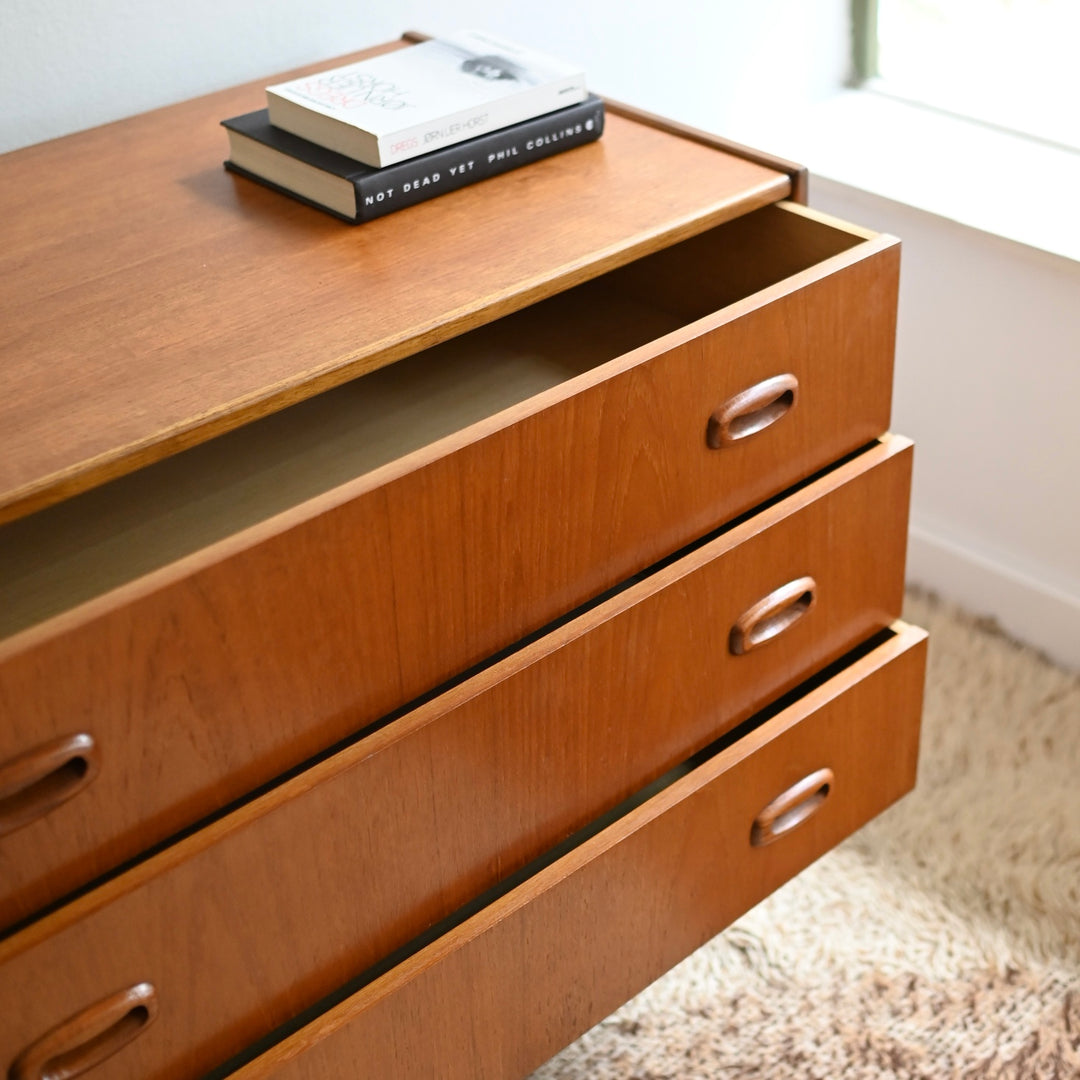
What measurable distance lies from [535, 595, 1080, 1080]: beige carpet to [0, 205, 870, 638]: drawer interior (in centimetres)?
59

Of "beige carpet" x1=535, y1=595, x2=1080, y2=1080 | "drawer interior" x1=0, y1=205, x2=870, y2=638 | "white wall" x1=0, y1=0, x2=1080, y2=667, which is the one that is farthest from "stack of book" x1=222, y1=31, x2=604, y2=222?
"beige carpet" x1=535, y1=595, x2=1080, y2=1080

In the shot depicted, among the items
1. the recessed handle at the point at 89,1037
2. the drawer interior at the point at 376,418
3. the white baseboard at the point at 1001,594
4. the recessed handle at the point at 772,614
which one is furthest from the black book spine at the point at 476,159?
the white baseboard at the point at 1001,594

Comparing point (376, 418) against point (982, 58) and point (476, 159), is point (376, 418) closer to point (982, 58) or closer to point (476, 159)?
point (476, 159)

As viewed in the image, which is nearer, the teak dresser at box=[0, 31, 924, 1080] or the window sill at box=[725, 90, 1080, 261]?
the teak dresser at box=[0, 31, 924, 1080]

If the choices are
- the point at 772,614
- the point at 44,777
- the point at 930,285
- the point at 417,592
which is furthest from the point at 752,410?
the point at 930,285

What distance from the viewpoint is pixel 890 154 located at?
1.59m

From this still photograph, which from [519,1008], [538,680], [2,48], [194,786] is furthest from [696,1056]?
[2,48]

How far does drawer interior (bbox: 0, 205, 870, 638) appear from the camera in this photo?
0.76m

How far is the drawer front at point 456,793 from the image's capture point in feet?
2.31

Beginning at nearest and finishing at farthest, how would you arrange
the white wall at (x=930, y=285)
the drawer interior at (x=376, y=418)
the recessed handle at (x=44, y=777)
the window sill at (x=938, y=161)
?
the recessed handle at (x=44, y=777) → the drawer interior at (x=376, y=418) → the white wall at (x=930, y=285) → the window sill at (x=938, y=161)

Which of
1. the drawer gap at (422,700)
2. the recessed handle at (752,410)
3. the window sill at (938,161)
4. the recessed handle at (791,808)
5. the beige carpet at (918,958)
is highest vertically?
the recessed handle at (752,410)

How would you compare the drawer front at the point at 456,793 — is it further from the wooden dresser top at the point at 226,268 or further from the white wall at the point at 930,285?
the white wall at the point at 930,285

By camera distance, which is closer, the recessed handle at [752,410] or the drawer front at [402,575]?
the drawer front at [402,575]

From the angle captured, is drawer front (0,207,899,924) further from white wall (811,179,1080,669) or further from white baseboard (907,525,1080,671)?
white baseboard (907,525,1080,671)
